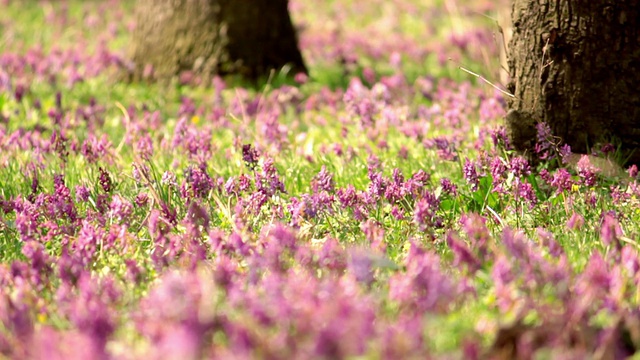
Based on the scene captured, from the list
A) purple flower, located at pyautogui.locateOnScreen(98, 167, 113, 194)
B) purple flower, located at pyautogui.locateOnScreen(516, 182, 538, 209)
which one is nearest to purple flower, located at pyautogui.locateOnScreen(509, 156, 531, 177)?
purple flower, located at pyautogui.locateOnScreen(516, 182, 538, 209)

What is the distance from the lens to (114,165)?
5.82 metres

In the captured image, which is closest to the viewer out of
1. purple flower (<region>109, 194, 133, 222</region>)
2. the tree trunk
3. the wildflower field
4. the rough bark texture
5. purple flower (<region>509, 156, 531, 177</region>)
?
the wildflower field

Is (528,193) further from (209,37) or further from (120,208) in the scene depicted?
(209,37)

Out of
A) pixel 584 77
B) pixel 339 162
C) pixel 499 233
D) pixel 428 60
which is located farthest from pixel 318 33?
pixel 499 233

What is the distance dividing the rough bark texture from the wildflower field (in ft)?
0.60

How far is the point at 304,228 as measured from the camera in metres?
4.38

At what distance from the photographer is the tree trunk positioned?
28.8 feet

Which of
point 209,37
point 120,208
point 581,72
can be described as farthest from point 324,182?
point 209,37

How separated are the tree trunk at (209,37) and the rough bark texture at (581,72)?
405 centimetres

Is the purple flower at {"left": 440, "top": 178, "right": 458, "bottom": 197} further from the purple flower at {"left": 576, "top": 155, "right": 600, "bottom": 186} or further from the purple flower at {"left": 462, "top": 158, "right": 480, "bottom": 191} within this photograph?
the purple flower at {"left": 576, "top": 155, "right": 600, "bottom": 186}

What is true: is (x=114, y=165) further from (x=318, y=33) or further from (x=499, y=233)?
(x=318, y=33)

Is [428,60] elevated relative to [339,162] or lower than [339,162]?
lower

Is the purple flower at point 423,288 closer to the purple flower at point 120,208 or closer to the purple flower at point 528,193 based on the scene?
the purple flower at point 528,193

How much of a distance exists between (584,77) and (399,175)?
1.27 m
